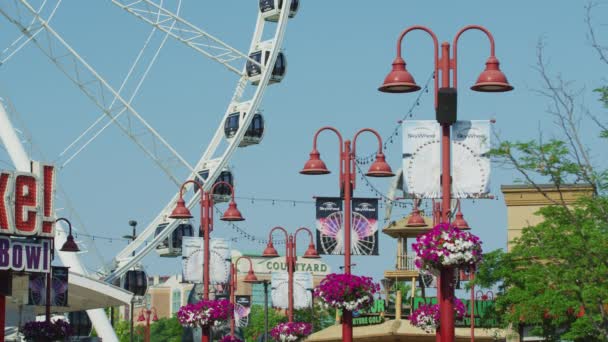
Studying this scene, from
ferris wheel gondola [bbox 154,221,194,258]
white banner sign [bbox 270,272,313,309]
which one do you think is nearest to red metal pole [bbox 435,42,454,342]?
white banner sign [bbox 270,272,313,309]

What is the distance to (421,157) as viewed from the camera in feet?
82.3

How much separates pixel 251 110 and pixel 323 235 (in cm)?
2933

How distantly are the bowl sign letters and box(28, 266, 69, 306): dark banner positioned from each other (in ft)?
16.7

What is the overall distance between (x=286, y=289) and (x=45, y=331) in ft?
57.0

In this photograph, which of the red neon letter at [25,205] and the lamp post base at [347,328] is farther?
the red neon letter at [25,205]

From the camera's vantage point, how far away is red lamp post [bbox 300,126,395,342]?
3259 cm

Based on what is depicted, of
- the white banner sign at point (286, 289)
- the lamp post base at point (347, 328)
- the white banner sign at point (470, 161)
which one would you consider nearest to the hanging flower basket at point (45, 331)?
the lamp post base at point (347, 328)

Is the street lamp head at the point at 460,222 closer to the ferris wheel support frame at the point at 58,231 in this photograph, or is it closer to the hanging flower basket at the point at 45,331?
the hanging flower basket at the point at 45,331

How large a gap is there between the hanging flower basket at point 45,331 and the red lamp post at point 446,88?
21049 mm

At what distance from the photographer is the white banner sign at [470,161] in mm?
24500

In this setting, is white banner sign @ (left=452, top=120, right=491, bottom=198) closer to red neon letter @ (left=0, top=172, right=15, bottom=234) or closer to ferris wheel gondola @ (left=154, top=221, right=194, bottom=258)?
red neon letter @ (left=0, top=172, right=15, bottom=234)

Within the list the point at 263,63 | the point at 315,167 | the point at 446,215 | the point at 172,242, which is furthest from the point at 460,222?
the point at 172,242

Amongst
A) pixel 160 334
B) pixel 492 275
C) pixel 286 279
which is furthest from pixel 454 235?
pixel 160 334

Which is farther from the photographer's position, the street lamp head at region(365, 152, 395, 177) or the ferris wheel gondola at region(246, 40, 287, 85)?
the ferris wheel gondola at region(246, 40, 287, 85)
